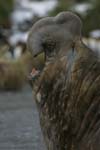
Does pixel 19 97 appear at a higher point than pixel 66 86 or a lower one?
lower

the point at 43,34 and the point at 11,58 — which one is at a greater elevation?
the point at 43,34

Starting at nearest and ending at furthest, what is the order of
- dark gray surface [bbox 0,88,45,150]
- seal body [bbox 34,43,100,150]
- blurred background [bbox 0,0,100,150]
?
seal body [bbox 34,43,100,150], dark gray surface [bbox 0,88,45,150], blurred background [bbox 0,0,100,150]

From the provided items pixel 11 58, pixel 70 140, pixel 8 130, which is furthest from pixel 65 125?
pixel 11 58

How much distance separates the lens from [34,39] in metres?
3.20

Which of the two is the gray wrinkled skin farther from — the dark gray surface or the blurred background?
the dark gray surface

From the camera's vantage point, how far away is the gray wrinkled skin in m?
3.12

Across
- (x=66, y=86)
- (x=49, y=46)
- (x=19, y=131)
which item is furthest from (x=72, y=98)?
(x=19, y=131)

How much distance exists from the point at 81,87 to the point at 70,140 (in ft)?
0.77

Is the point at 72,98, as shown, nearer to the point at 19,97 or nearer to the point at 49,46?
the point at 49,46

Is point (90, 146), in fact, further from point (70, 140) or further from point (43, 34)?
point (43, 34)

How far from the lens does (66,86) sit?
10.3 feet

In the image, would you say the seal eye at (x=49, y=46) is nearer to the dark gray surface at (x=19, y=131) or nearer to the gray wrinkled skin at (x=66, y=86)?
the gray wrinkled skin at (x=66, y=86)

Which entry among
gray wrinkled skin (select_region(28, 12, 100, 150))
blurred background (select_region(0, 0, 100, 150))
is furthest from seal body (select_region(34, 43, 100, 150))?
blurred background (select_region(0, 0, 100, 150))

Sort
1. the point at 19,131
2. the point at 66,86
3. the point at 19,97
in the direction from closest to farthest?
the point at 66,86
the point at 19,131
the point at 19,97
